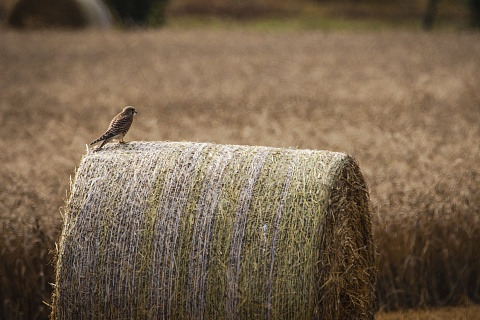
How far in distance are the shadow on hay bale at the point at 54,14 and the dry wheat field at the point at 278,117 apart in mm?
1484

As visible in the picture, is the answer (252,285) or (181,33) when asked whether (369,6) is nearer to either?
(181,33)

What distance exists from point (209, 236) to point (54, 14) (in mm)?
18001

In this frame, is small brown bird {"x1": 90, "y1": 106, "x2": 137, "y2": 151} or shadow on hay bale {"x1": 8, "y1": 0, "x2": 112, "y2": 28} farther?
shadow on hay bale {"x1": 8, "y1": 0, "x2": 112, "y2": 28}

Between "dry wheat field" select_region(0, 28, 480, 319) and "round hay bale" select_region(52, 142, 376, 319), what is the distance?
4.36ft

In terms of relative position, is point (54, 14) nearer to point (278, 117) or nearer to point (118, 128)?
point (278, 117)

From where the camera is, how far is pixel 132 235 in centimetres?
383

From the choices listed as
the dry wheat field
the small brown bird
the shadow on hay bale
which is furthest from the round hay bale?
the shadow on hay bale

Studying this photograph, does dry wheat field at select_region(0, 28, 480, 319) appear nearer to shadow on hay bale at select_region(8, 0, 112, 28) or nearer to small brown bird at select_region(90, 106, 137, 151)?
small brown bird at select_region(90, 106, 137, 151)

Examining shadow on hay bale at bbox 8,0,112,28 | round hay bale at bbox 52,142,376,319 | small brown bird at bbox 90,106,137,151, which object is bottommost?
round hay bale at bbox 52,142,376,319

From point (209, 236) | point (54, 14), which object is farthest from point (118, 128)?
point (54, 14)

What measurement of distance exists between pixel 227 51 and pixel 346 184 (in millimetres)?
13000

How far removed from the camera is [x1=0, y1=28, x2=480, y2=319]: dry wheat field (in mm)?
5367

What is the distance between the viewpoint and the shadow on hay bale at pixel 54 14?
66.1 feet

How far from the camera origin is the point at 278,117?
9391mm
